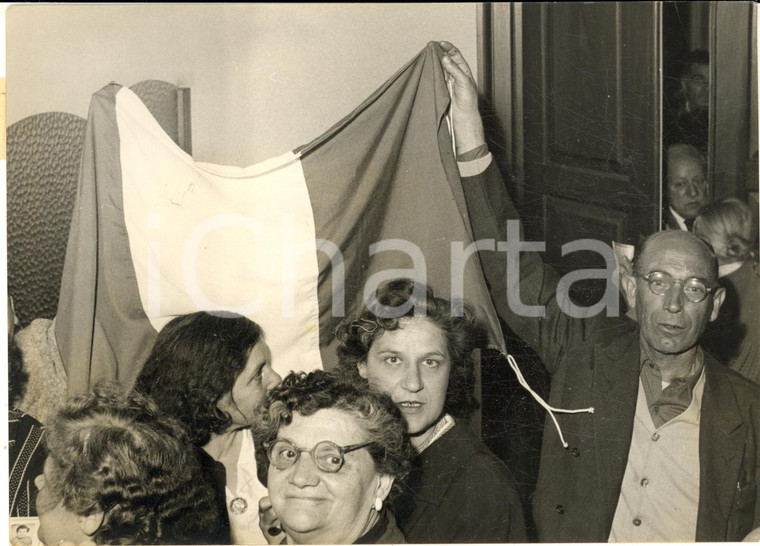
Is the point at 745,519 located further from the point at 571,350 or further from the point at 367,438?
the point at 367,438

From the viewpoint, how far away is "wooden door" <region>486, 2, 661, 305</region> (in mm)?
2061

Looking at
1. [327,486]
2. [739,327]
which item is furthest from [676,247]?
[327,486]

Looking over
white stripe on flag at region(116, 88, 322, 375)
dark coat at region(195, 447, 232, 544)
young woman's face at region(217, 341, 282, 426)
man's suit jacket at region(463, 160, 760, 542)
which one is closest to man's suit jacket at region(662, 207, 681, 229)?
man's suit jacket at region(463, 160, 760, 542)

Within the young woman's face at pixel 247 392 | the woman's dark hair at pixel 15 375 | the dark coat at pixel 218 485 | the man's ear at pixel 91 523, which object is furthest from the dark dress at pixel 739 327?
the woman's dark hair at pixel 15 375

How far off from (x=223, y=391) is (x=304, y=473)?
0.95 ft

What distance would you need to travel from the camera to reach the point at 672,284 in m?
2.04

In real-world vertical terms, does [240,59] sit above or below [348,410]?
above

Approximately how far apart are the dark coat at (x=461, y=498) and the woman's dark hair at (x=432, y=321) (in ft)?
0.30

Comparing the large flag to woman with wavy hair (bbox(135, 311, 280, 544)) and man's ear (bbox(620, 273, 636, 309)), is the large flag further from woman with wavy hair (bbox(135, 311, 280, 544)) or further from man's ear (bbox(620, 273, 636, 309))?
man's ear (bbox(620, 273, 636, 309))

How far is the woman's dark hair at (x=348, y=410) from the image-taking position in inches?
77.2

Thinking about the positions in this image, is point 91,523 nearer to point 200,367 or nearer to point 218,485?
point 218,485

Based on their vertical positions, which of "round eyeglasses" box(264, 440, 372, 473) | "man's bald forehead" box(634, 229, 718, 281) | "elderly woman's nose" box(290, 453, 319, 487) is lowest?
"elderly woman's nose" box(290, 453, 319, 487)

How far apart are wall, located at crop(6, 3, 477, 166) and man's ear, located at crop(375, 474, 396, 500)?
816mm

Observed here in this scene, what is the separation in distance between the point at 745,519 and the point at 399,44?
144cm
